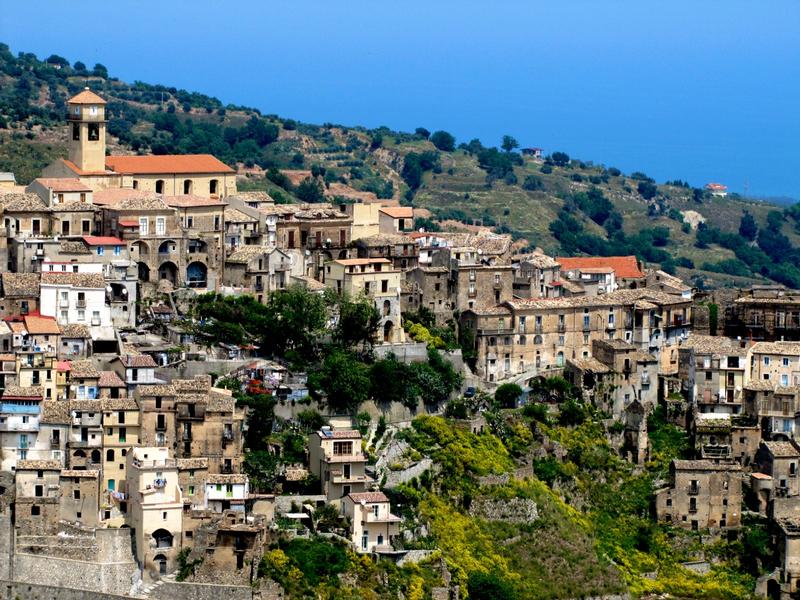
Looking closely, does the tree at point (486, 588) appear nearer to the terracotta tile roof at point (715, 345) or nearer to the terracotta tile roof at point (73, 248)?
the terracotta tile roof at point (715, 345)

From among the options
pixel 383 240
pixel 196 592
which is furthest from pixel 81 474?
pixel 383 240

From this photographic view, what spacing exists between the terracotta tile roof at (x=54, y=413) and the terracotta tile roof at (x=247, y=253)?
12.9 m

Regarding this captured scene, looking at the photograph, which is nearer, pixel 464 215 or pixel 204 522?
pixel 204 522

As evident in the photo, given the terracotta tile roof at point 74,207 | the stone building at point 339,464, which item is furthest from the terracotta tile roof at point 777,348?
the terracotta tile roof at point 74,207

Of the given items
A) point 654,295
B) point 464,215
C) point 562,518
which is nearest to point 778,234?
point 464,215

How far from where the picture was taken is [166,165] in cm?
7956

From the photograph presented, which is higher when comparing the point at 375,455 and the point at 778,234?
the point at 778,234

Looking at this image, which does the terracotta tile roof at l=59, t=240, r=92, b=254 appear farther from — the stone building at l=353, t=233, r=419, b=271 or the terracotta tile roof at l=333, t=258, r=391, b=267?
the stone building at l=353, t=233, r=419, b=271

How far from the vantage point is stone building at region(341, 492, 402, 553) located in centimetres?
6244

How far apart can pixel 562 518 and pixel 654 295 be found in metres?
12.6

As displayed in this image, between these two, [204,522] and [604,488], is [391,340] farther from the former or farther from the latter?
[204,522]

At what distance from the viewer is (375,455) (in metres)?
66.6

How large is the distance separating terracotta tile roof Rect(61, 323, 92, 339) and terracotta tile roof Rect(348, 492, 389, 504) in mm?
9579

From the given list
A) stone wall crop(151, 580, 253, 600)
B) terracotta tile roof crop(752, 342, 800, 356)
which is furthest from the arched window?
terracotta tile roof crop(752, 342, 800, 356)
